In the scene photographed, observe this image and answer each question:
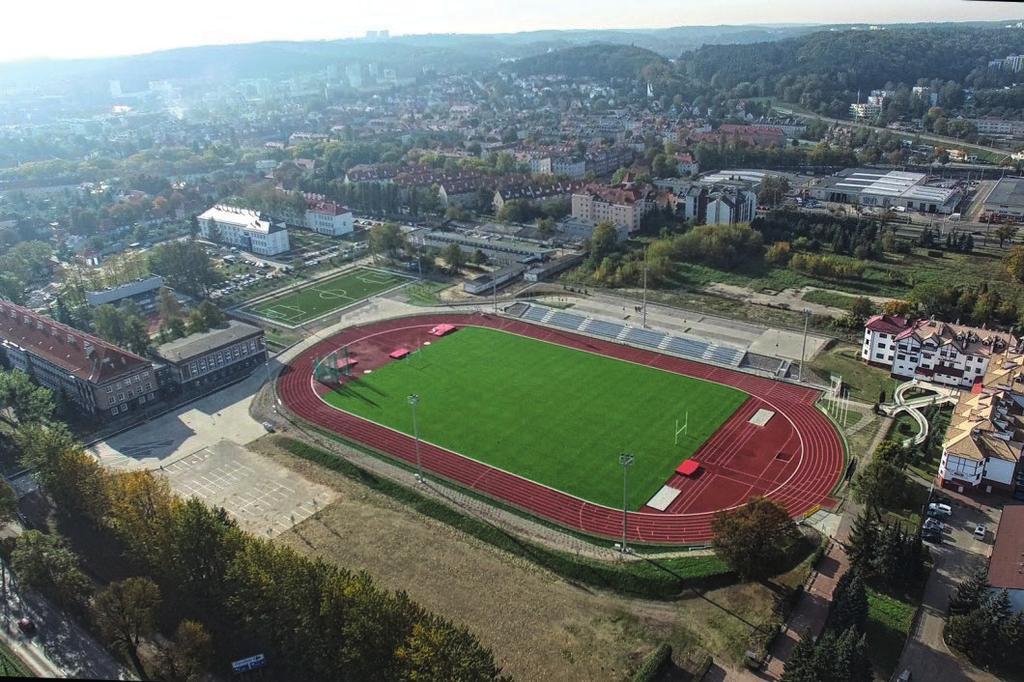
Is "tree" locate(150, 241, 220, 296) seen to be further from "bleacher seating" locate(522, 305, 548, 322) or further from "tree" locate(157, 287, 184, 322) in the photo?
"bleacher seating" locate(522, 305, 548, 322)

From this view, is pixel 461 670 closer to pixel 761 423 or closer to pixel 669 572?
pixel 669 572

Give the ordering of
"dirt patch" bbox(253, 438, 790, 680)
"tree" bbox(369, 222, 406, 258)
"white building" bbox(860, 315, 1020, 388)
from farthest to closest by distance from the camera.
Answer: "tree" bbox(369, 222, 406, 258) → "white building" bbox(860, 315, 1020, 388) → "dirt patch" bbox(253, 438, 790, 680)

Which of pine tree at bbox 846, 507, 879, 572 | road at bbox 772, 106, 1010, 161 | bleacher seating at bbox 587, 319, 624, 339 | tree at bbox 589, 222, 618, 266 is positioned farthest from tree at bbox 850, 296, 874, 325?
road at bbox 772, 106, 1010, 161

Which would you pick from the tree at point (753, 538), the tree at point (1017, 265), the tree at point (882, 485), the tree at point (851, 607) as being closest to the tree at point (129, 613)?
the tree at point (753, 538)

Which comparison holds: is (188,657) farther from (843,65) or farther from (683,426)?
(843,65)

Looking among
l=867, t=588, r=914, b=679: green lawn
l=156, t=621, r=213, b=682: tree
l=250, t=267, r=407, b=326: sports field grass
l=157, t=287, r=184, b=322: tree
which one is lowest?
l=867, t=588, r=914, b=679: green lawn

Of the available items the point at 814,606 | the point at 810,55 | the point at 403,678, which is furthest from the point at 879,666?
the point at 810,55
